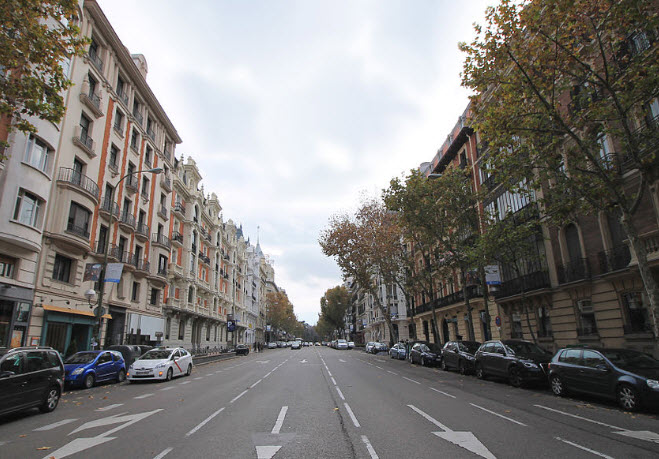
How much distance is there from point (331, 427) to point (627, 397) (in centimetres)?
766

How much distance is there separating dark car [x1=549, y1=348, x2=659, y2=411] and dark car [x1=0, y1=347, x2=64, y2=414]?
14502 mm

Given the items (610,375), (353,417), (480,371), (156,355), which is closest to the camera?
(353,417)

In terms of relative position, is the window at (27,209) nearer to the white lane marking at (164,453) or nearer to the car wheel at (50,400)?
the car wheel at (50,400)

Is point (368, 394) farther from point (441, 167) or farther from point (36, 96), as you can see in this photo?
point (441, 167)

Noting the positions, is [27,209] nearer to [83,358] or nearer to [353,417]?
[83,358]

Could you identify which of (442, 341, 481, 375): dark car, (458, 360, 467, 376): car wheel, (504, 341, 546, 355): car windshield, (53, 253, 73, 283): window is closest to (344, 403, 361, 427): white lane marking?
(504, 341, 546, 355): car windshield

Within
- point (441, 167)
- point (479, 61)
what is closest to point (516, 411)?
point (479, 61)

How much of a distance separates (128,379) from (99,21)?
21680 mm

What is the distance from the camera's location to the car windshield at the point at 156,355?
18.9 metres

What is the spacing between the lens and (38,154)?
64.1 feet

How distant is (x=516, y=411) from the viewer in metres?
9.85

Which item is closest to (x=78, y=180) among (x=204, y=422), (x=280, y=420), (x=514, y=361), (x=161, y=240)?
(x=161, y=240)

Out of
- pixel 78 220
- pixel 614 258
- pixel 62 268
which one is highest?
pixel 78 220

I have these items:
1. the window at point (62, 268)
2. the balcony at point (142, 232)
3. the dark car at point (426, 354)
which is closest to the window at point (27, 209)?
the window at point (62, 268)
